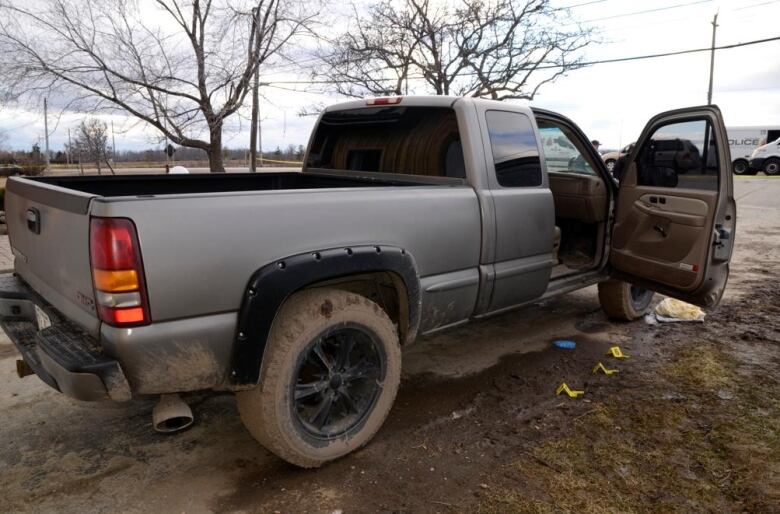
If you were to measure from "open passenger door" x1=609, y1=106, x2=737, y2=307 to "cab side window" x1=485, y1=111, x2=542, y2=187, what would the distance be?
1.00 m

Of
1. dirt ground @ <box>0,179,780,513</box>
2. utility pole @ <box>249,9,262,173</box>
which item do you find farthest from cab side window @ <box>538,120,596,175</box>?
utility pole @ <box>249,9,262,173</box>

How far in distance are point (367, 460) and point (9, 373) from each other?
114 inches

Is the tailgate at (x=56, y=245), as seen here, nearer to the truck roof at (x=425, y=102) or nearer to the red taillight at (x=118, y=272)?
the red taillight at (x=118, y=272)

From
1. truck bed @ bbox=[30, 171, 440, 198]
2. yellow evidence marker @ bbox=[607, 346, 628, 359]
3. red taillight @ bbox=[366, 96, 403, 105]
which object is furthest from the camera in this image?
yellow evidence marker @ bbox=[607, 346, 628, 359]

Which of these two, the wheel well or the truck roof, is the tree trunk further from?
the wheel well

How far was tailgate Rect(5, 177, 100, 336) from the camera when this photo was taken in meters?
2.22

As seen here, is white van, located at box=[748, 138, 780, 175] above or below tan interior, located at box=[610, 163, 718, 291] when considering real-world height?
above

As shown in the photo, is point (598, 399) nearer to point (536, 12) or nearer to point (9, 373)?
point (9, 373)

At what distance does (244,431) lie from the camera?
3.22m

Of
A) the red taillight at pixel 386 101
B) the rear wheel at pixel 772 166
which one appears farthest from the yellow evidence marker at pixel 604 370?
the rear wheel at pixel 772 166

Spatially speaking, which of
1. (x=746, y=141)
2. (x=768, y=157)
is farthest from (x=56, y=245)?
(x=746, y=141)

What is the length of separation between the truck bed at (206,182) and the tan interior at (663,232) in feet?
6.01

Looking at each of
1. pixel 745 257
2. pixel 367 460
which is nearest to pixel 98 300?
pixel 367 460

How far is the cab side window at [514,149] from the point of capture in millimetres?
3617
